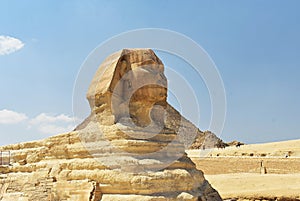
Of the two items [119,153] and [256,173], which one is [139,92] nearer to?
[119,153]

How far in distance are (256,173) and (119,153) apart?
18.6m

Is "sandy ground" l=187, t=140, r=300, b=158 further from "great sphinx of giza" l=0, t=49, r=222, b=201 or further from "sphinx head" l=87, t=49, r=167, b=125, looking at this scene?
"sphinx head" l=87, t=49, r=167, b=125

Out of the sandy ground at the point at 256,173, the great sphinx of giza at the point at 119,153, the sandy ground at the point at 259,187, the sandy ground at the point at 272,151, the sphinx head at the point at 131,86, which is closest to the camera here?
the great sphinx of giza at the point at 119,153

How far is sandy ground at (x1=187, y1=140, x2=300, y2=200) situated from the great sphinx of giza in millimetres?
5291

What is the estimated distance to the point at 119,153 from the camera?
8125 mm

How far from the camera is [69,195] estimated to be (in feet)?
27.9

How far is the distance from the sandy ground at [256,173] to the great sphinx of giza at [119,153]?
5.29 m

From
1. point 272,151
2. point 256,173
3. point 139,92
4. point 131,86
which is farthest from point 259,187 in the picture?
point 272,151

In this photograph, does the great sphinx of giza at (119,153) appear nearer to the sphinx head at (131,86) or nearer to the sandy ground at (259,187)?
the sphinx head at (131,86)

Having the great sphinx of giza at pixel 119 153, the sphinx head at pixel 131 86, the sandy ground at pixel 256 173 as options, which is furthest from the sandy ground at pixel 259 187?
the sphinx head at pixel 131 86

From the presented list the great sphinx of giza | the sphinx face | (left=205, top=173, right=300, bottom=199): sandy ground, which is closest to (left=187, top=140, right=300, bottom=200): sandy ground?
(left=205, top=173, right=300, bottom=199): sandy ground

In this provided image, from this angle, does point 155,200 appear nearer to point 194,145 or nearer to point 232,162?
point 232,162

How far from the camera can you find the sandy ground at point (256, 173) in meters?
13.8

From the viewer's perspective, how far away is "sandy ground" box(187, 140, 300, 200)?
13.8 metres
